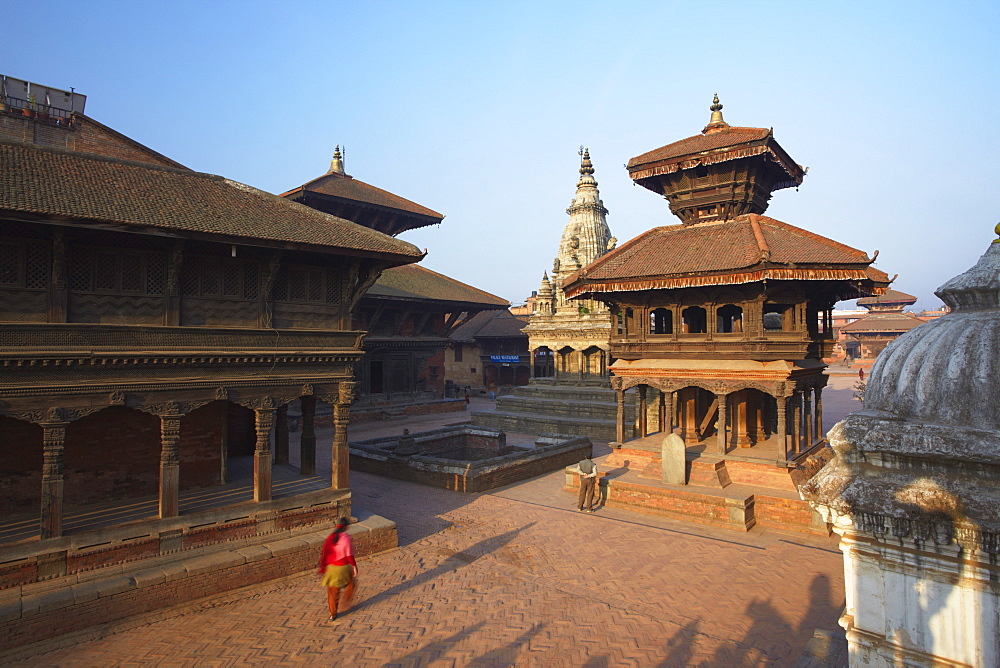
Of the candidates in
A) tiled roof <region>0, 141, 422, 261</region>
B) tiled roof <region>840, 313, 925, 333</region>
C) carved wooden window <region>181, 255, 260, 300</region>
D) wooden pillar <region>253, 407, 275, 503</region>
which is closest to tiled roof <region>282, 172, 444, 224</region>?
tiled roof <region>0, 141, 422, 261</region>

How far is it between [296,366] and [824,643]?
9.82 meters

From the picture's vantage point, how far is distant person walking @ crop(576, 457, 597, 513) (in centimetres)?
1466

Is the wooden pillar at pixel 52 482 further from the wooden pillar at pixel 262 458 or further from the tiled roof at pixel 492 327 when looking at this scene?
the tiled roof at pixel 492 327

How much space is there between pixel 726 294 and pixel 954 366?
485 inches

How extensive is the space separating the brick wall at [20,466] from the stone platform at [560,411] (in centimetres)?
2050

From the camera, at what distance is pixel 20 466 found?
10.3 m

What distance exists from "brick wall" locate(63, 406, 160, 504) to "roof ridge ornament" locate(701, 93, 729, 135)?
19214mm

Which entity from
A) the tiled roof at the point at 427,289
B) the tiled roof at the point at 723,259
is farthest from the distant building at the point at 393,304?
the tiled roof at the point at 723,259

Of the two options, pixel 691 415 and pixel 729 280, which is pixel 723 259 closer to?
pixel 729 280

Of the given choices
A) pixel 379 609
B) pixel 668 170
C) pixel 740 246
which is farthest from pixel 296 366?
pixel 668 170

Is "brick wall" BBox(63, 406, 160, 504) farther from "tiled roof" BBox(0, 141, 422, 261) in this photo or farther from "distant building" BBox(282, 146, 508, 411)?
"distant building" BBox(282, 146, 508, 411)

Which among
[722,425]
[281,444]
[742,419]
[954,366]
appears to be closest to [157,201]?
[281,444]

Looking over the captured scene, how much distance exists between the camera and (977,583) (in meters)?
4.04

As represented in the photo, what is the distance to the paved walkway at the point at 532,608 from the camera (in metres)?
7.93
